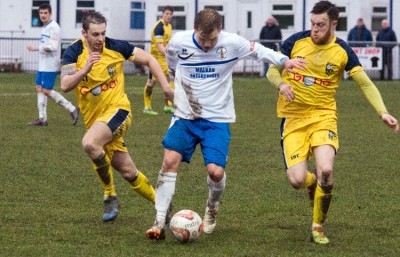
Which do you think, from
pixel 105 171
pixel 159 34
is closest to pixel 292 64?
pixel 105 171

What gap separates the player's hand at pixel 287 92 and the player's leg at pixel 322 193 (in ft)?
1.90

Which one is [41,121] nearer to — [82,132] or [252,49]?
[82,132]

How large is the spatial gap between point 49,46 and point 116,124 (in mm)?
10508

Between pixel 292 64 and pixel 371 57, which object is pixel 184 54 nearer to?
pixel 292 64

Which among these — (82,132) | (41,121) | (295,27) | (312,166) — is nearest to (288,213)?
(312,166)

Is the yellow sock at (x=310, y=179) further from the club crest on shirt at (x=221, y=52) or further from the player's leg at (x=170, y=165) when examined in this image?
the club crest on shirt at (x=221, y=52)

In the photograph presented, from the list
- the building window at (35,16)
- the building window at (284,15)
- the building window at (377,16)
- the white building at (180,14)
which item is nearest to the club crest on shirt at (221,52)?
the white building at (180,14)

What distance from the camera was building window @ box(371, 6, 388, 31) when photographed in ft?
134

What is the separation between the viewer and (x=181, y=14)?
4166cm

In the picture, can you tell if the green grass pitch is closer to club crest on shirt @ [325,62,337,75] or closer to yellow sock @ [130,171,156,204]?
yellow sock @ [130,171,156,204]

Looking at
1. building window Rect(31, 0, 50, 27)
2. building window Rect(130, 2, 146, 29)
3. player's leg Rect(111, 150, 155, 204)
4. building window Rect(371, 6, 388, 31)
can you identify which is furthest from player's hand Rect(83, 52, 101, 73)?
building window Rect(130, 2, 146, 29)

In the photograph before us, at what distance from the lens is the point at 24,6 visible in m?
42.3

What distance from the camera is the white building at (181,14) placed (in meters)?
40.6

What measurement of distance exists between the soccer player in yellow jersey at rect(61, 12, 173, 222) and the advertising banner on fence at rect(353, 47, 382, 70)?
86.0ft
